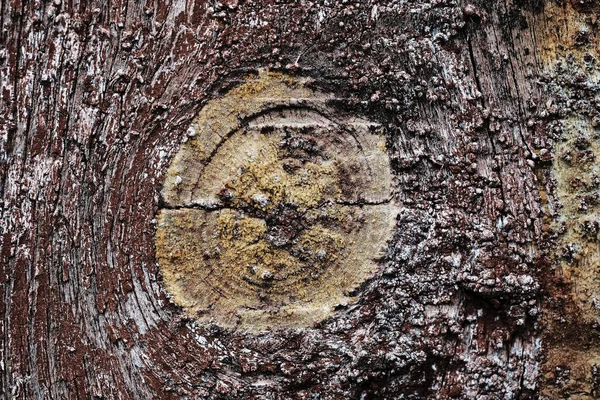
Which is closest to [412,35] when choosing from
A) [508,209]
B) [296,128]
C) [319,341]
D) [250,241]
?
[296,128]

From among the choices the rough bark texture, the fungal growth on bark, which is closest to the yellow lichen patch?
the rough bark texture

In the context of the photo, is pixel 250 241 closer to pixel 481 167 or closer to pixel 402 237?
pixel 402 237

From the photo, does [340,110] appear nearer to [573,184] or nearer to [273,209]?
[273,209]

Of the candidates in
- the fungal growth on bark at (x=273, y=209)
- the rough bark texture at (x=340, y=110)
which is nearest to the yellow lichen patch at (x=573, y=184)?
the rough bark texture at (x=340, y=110)

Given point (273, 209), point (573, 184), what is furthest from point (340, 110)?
point (573, 184)

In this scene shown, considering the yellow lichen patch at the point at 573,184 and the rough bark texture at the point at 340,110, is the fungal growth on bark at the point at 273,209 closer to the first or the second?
the rough bark texture at the point at 340,110

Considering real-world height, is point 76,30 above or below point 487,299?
above
